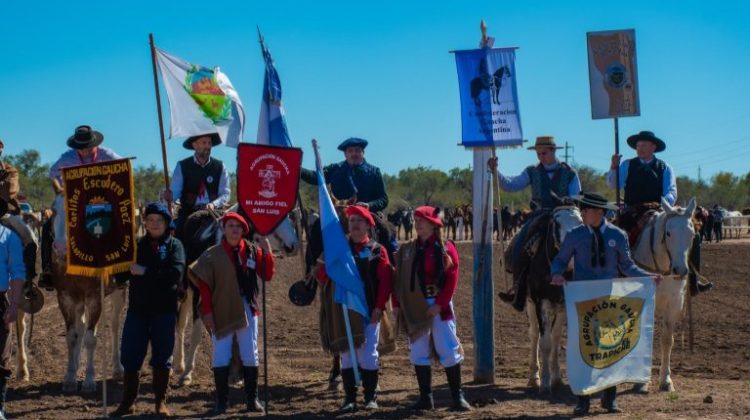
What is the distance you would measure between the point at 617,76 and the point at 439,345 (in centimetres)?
468

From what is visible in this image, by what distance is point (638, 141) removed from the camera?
12.6 m

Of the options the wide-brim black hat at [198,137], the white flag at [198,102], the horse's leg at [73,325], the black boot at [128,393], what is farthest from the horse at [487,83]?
the horse's leg at [73,325]

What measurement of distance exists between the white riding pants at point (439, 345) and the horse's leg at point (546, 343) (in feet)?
5.69

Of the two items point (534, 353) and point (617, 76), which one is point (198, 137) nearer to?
point (534, 353)

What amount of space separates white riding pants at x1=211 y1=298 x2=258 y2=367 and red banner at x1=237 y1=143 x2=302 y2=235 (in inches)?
36.0

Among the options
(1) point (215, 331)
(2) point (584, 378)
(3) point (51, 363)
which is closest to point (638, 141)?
(2) point (584, 378)

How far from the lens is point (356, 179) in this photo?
1216 centimetres

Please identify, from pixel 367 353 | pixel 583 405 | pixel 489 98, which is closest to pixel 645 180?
pixel 489 98

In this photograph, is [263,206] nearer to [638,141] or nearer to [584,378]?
[584,378]

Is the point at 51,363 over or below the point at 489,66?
below

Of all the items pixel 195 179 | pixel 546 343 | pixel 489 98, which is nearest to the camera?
pixel 546 343

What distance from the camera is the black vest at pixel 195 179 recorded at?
1212cm

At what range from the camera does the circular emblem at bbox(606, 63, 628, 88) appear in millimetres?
12812

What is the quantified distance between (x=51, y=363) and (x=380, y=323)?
4.93 metres
